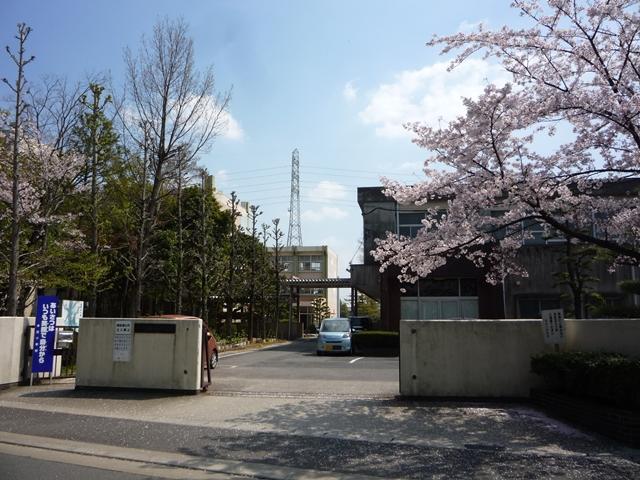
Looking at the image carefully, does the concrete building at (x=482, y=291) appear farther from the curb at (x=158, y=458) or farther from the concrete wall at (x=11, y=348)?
the curb at (x=158, y=458)

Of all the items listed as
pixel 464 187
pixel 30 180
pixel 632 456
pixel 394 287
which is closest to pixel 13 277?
pixel 30 180

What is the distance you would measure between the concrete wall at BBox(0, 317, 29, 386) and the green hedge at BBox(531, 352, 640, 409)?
412 inches

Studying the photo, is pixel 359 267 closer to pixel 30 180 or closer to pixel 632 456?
pixel 30 180

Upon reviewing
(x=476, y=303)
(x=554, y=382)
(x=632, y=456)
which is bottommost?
(x=632, y=456)

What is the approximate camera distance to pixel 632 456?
6578 millimetres

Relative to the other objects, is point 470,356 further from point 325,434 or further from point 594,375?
point 325,434

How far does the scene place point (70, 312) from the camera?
13547 millimetres

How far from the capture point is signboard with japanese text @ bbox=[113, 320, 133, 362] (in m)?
11.1

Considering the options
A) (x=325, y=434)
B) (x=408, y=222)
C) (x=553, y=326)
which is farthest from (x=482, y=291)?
(x=325, y=434)

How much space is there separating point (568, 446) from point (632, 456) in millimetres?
720

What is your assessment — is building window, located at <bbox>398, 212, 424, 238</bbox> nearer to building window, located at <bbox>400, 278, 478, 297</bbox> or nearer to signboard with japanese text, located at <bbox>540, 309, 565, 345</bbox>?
building window, located at <bbox>400, 278, 478, 297</bbox>

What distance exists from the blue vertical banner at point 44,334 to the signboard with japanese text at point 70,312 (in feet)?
2.82

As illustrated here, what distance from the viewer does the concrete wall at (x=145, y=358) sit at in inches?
424

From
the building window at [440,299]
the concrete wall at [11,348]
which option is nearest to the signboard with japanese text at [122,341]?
the concrete wall at [11,348]
